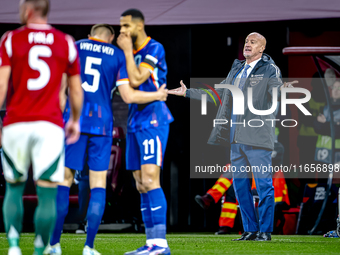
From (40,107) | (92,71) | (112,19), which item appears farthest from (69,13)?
(40,107)

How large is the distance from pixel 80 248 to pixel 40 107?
1.95 m

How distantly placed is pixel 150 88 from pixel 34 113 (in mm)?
1215

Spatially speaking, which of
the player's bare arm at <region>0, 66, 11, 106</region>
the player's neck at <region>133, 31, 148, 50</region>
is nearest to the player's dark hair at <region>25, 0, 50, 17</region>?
the player's bare arm at <region>0, 66, 11, 106</region>

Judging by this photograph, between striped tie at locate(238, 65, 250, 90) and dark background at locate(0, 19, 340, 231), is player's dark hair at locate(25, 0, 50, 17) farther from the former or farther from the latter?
dark background at locate(0, 19, 340, 231)

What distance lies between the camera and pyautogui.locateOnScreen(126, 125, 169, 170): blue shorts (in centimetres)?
384

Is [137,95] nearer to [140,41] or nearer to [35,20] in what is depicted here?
[140,41]

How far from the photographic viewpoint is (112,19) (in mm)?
6730

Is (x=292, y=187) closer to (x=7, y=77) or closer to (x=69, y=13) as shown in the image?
(x=69, y=13)

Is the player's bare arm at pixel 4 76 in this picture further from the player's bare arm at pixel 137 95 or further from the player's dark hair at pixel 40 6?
the player's bare arm at pixel 137 95

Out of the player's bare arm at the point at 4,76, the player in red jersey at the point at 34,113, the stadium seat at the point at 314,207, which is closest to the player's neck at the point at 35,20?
the player in red jersey at the point at 34,113

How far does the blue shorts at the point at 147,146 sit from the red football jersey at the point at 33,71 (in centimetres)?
95

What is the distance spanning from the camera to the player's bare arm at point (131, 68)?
376 centimetres

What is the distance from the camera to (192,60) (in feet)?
25.6

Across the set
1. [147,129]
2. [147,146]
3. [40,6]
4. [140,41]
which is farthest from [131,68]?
[40,6]
